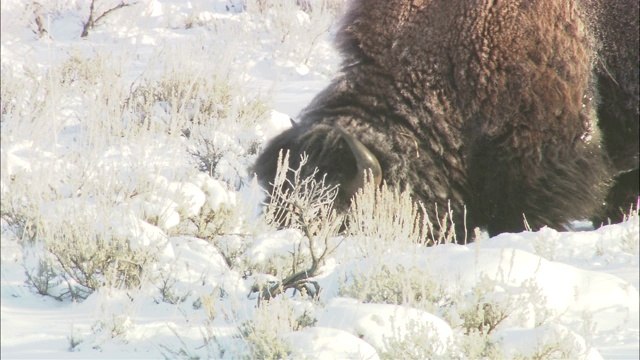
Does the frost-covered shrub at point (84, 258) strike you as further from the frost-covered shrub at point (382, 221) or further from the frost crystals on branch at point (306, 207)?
the frost-covered shrub at point (382, 221)

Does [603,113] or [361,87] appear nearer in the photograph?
[361,87]

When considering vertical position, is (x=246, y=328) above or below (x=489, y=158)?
below

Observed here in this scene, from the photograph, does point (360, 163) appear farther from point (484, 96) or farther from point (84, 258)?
point (84, 258)

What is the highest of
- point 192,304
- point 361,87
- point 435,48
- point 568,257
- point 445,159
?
point 435,48

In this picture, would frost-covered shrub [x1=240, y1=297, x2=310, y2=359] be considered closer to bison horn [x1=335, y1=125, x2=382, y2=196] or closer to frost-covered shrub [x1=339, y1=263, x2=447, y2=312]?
frost-covered shrub [x1=339, y1=263, x2=447, y2=312]

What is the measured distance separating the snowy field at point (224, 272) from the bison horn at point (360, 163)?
0.16 m

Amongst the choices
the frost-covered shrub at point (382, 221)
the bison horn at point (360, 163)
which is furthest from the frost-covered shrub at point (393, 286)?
the bison horn at point (360, 163)

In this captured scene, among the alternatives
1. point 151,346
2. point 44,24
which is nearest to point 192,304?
point 151,346

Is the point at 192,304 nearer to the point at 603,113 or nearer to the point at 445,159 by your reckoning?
the point at 445,159

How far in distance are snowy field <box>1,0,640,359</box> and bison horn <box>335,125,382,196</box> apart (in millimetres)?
163

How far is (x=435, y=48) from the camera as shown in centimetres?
461

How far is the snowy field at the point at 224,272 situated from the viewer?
279 centimetres

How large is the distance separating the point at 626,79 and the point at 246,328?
3.35m

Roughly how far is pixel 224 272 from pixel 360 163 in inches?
36.8
